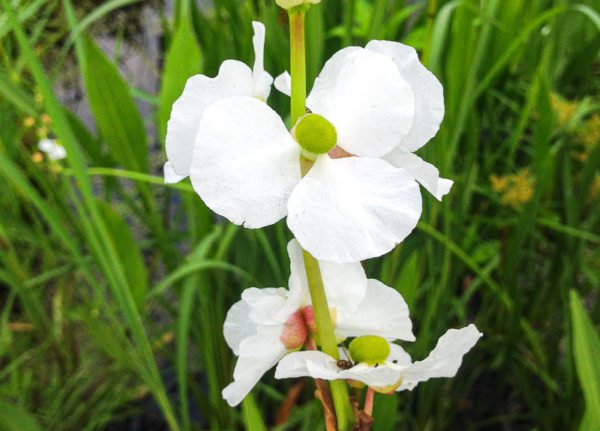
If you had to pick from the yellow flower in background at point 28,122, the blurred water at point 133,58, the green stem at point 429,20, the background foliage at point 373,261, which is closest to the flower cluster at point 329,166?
the background foliage at point 373,261

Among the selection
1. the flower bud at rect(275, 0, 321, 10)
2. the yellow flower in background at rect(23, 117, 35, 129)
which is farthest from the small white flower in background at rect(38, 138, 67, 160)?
the flower bud at rect(275, 0, 321, 10)

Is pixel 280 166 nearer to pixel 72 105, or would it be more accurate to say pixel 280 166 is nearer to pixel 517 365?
pixel 517 365

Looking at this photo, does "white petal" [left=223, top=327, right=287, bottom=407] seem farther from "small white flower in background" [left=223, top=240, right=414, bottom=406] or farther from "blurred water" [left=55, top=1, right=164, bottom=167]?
"blurred water" [left=55, top=1, right=164, bottom=167]

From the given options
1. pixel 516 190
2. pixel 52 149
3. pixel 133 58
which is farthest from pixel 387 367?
pixel 133 58

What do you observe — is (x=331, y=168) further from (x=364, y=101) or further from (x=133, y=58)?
(x=133, y=58)

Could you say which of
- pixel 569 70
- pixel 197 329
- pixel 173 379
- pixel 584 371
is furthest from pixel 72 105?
pixel 584 371

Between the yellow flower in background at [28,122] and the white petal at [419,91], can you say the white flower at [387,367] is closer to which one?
the white petal at [419,91]
